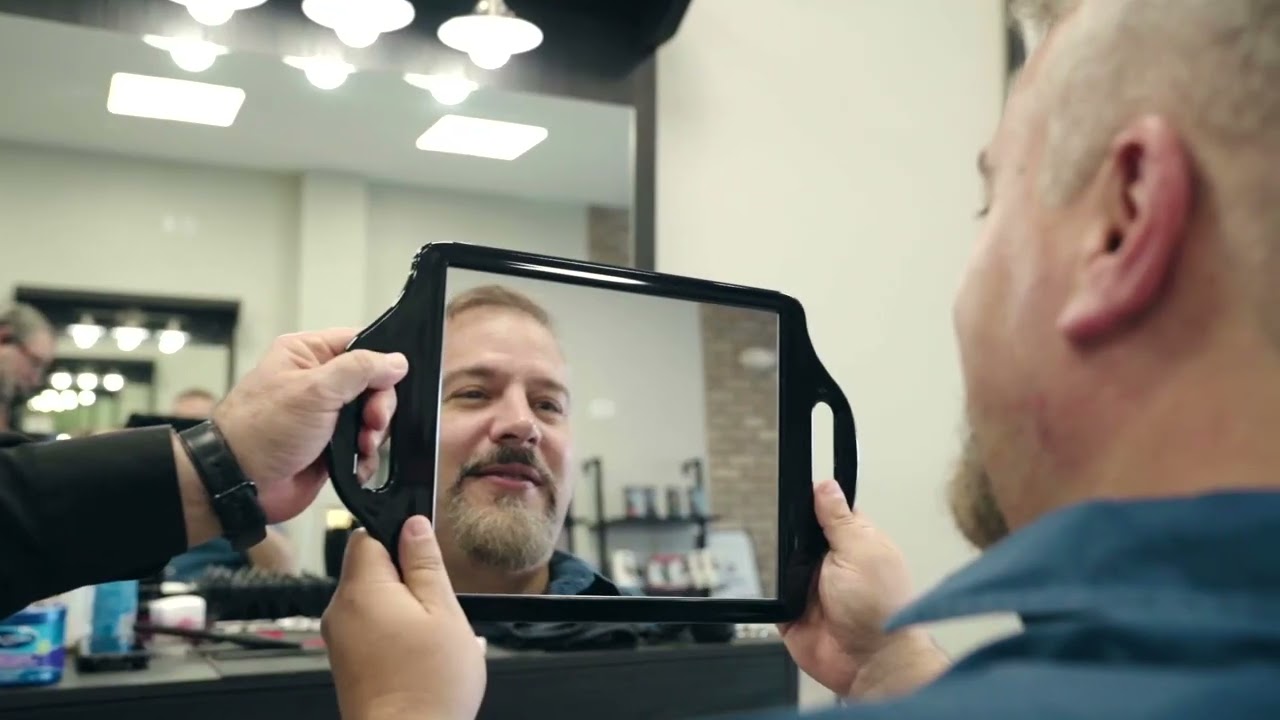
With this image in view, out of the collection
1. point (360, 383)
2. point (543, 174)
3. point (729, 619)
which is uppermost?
point (543, 174)

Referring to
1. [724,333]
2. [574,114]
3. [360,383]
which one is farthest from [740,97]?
[360,383]

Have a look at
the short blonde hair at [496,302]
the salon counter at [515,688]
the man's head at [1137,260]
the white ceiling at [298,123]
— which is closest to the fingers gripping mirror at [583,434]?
the short blonde hair at [496,302]

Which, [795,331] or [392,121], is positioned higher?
[392,121]

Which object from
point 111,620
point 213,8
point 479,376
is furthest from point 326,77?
point 479,376

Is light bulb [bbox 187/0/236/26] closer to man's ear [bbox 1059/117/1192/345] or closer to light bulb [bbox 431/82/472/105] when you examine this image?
light bulb [bbox 431/82/472/105]

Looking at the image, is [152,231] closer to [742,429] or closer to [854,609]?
[742,429]

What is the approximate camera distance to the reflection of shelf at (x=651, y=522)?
1149 mm

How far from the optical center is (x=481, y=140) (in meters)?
1.74

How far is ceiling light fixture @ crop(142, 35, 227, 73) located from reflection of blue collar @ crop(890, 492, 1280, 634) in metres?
1.45

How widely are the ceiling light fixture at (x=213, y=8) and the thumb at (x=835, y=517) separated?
1.15 meters

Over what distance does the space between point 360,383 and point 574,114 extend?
1097 millimetres

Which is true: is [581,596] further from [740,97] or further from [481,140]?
[740,97]

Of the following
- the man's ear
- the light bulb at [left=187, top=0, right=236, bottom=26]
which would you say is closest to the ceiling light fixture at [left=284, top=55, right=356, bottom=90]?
the light bulb at [left=187, top=0, right=236, bottom=26]

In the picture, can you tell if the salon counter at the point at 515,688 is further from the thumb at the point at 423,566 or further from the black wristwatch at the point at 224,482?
the thumb at the point at 423,566
